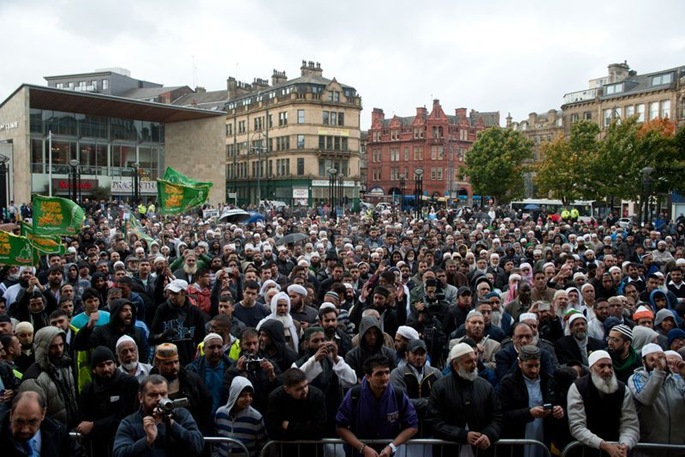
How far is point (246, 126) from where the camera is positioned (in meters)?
75.1

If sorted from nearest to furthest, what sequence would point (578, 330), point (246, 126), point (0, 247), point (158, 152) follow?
1. point (578, 330)
2. point (0, 247)
3. point (158, 152)
4. point (246, 126)

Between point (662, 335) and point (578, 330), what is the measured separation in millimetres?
1331

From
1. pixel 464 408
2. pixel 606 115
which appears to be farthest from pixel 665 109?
pixel 464 408

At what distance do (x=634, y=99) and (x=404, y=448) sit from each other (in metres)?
63.3

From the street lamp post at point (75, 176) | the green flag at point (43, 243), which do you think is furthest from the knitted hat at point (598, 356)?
the street lamp post at point (75, 176)

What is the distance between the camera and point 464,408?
5121 millimetres

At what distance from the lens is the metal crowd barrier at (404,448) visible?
5.14 meters

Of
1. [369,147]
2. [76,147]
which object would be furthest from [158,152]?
[369,147]

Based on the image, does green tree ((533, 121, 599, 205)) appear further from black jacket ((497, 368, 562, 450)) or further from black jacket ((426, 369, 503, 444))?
black jacket ((426, 369, 503, 444))

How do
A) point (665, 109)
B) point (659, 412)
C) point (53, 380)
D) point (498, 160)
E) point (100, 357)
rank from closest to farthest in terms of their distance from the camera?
point (100, 357) → point (659, 412) → point (53, 380) → point (665, 109) → point (498, 160)

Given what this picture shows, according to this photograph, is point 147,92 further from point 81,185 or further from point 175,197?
point 175,197

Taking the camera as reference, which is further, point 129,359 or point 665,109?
point 665,109

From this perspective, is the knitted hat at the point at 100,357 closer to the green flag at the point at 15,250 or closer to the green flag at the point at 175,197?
the green flag at the point at 15,250

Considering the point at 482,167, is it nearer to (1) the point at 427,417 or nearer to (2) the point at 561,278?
(2) the point at 561,278
